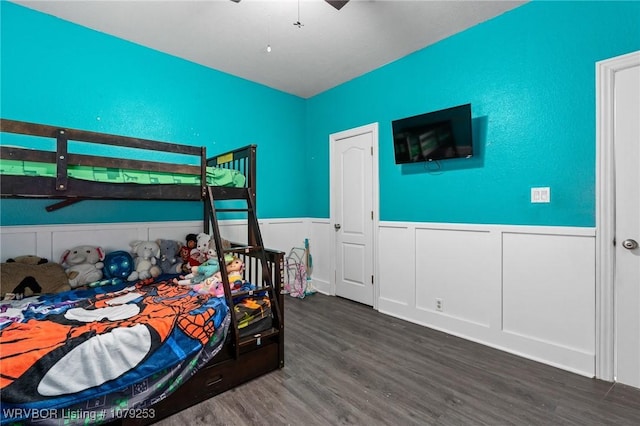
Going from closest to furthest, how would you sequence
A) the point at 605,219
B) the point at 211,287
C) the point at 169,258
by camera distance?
the point at 605,219, the point at 211,287, the point at 169,258

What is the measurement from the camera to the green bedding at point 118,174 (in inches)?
63.1

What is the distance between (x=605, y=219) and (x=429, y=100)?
1.70m

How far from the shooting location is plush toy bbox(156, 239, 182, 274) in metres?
2.78

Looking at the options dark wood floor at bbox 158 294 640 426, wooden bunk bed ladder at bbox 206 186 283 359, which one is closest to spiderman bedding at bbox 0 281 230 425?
wooden bunk bed ladder at bbox 206 186 283 359

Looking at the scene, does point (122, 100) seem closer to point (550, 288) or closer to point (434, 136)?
point (434, 136)

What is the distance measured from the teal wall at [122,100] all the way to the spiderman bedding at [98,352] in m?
1.11

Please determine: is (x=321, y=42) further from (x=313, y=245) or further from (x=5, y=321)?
(x=5, y=321)

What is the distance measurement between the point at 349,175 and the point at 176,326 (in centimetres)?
259

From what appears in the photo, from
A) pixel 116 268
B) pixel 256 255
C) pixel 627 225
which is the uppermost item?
pixel 627 225

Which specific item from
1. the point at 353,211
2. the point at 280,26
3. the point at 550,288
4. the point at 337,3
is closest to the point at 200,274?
the point at 353,211

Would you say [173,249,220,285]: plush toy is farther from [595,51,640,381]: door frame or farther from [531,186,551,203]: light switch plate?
[595,51,640,381]: door frame

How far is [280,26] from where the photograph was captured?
102 inches

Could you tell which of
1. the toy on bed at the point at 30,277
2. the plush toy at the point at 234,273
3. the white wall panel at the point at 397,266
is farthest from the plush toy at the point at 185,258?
the white wall panel at the point at 397,266

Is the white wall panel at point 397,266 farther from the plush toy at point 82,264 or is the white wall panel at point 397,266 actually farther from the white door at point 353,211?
the plush toy at point 82,264
